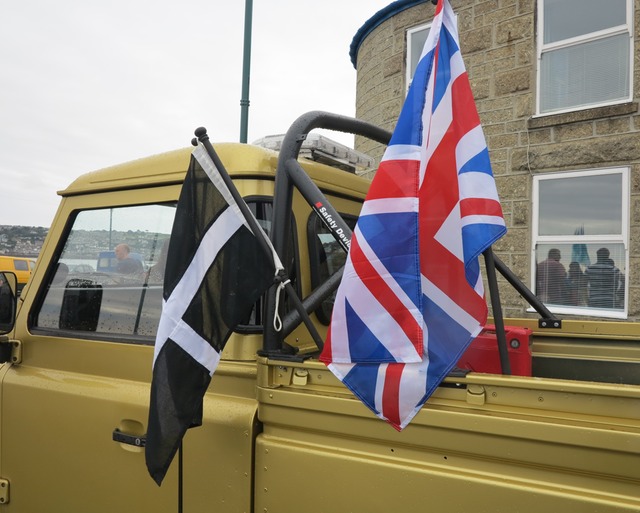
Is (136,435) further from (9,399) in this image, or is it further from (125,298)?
(9,399)

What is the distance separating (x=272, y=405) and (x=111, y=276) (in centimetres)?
104

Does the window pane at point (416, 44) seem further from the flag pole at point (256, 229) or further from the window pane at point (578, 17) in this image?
the flag pole at point (256, 229)

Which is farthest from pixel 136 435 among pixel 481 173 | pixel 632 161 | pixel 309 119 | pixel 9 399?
pixel 632 161

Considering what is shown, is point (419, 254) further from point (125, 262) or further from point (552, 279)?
point (552, 279)

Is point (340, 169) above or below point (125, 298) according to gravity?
above

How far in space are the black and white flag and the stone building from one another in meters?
5.31

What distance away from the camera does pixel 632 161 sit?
5.87 m

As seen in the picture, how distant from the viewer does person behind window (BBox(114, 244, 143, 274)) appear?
2.24 meters

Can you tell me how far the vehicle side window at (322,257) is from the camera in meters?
2.24

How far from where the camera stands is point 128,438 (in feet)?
6.42

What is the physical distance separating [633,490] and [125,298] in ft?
6.28

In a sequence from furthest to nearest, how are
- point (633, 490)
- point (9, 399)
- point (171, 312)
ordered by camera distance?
point (9, 399), point (171, 312), point (633, 490)

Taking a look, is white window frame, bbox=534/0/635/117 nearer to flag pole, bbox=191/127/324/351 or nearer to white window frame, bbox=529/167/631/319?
white window frame, bbox=529/167/631/319

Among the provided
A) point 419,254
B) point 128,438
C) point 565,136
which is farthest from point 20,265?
point 419,254
